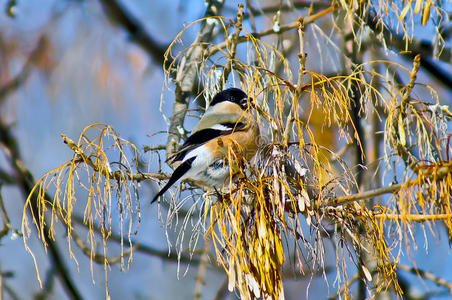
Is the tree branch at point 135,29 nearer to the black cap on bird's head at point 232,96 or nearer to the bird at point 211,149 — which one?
the black cap on bird's head at point 232,96

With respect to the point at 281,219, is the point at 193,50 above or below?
above

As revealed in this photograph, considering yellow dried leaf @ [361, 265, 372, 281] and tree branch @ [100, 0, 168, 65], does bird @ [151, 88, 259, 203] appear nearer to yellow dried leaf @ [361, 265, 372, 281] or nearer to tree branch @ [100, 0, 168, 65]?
yellow dried leaf @ [361, 265, 372, 281]


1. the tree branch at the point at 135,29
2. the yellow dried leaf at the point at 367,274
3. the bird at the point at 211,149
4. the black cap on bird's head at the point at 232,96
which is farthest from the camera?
the tree branch at the point at 135,29

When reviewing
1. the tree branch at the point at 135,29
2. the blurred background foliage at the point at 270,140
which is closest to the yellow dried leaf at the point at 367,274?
the blurred background foliage at the point at 270,140

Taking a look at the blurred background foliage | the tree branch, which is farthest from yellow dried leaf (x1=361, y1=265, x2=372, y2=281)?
the tree branch

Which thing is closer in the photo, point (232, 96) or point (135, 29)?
point (232, 96)

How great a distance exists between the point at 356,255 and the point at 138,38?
6.90ft

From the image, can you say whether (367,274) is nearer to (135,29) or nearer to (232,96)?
(232,96)

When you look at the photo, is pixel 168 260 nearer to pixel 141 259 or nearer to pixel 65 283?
pixel 141 259

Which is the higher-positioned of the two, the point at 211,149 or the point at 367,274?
the point at 211,149

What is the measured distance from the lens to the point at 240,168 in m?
1.01

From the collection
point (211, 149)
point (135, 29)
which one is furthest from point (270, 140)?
point (135, 29)

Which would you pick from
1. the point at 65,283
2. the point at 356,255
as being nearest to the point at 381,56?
the point at 356,255

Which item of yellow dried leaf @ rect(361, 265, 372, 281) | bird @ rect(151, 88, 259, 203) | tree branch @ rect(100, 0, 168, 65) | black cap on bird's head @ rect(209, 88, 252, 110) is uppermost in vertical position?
tree branch @ rect(100, 0, 168, 65)
